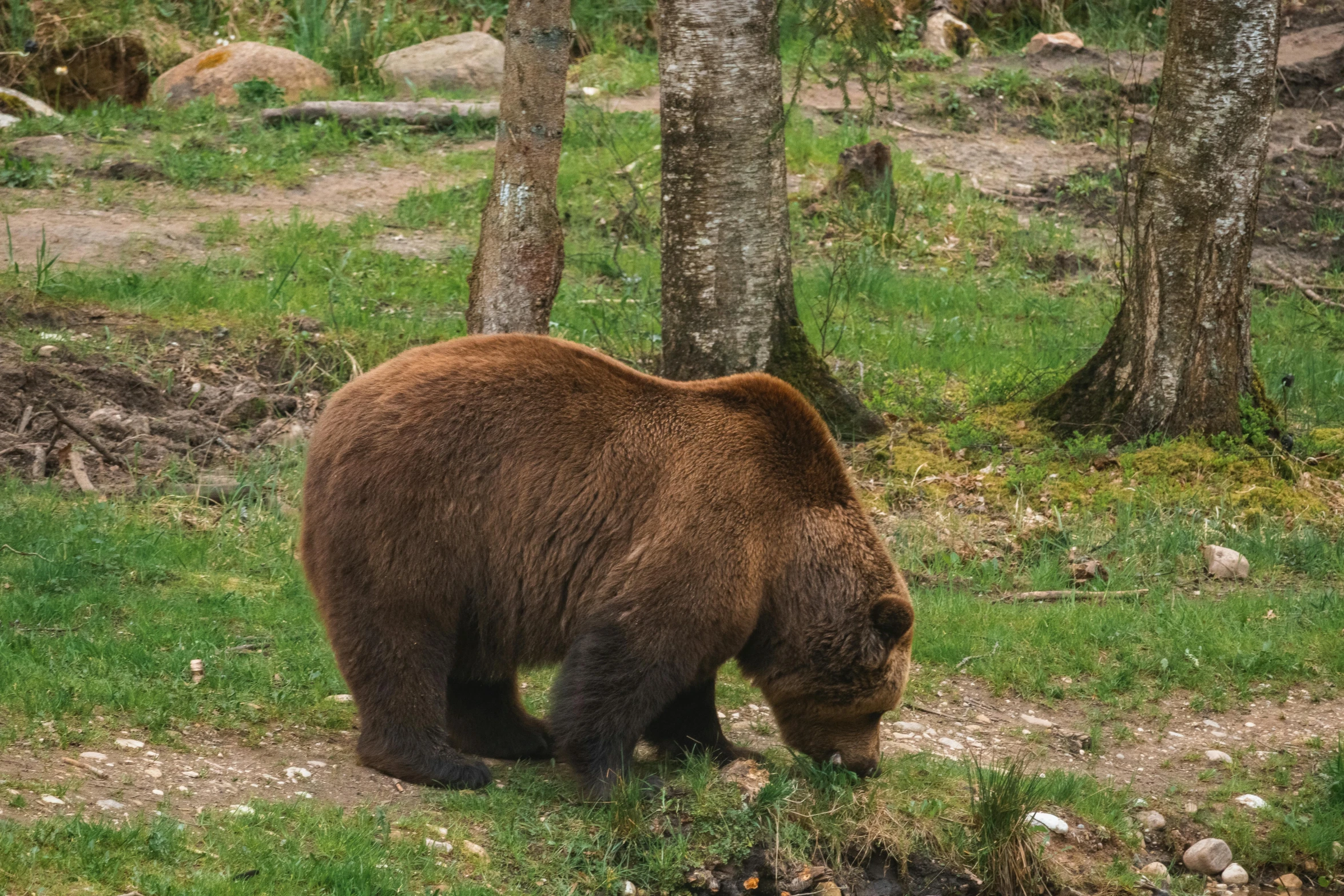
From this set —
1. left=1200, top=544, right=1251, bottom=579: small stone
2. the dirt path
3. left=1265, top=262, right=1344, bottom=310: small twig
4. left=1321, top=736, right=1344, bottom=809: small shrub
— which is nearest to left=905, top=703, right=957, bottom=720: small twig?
the dirt path

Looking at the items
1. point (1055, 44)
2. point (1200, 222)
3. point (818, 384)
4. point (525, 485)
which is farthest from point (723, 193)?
point (1055, 44)

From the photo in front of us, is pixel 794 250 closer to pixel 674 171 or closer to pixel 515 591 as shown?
pixel 674 171

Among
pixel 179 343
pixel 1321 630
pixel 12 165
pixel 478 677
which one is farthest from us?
pixel 12 165

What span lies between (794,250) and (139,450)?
20.9 ft

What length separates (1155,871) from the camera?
4977 mm

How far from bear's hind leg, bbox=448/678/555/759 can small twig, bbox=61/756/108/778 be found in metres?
1.37

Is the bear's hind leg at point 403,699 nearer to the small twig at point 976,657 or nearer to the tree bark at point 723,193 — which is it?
the small twig at point 976,657

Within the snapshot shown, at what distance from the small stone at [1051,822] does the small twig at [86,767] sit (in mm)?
3247

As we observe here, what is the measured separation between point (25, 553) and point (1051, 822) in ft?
15.6

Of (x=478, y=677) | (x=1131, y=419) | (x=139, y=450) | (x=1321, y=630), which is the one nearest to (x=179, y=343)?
(x=139, y=450)

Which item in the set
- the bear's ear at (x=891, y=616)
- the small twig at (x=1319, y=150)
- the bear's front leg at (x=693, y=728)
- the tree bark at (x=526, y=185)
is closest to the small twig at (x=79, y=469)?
the tree bark at (x=526, y=185)

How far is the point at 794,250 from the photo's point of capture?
12.4 metres

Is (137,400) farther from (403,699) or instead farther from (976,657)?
(976,657)

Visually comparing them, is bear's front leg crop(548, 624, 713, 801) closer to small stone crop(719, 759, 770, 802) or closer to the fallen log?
small stone crop(719, 759, 770, 802)
